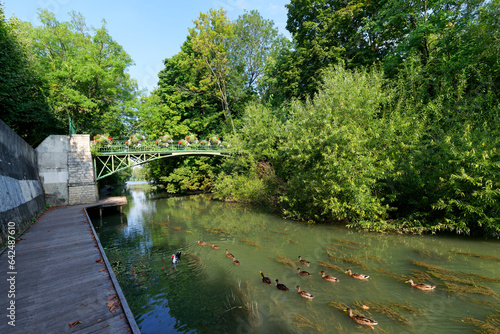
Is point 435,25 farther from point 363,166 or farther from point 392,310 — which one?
point 392,310

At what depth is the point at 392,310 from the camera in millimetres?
5531

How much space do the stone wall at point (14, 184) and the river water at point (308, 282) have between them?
12.0ft

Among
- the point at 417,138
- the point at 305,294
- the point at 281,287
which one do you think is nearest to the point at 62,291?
the point at 281,287

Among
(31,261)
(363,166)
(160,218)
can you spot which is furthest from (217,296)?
(160,218)

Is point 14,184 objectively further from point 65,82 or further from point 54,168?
point 65,82

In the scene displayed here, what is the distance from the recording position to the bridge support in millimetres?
17688

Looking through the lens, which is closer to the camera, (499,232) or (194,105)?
(499,232)

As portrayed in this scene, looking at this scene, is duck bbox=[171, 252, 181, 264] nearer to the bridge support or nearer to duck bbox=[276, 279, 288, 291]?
duck bbox=[276, 279, 288, 291]

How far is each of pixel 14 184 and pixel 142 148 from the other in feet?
47.1

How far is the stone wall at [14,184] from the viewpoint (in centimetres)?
827

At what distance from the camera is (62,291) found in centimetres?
483

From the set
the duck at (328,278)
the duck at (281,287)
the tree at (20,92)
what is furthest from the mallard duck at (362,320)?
the tree at (20,92)

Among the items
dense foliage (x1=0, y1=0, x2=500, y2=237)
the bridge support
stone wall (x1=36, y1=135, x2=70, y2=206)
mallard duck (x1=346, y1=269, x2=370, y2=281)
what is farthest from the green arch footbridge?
mallard duck (x1=346, y1=269, x2=370, y2=281)

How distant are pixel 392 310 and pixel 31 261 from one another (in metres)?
9.40
